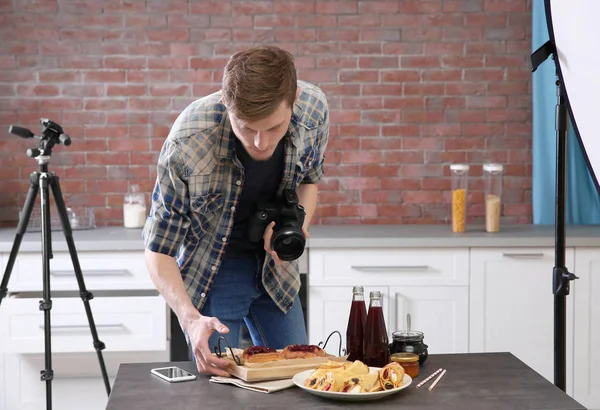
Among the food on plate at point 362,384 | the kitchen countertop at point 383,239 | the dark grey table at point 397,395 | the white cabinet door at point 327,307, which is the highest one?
the kitchen countertop at point 383,239

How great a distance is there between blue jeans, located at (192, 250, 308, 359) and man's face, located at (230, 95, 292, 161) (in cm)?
42

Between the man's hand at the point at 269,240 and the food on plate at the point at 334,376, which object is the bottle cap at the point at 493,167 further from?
the food on plate at the point at 334,376

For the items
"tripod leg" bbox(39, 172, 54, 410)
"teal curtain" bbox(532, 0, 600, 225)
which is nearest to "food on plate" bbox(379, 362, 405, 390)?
"tripod leg" bbox(39, 172, 54, 410)

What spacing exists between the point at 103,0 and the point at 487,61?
184cm

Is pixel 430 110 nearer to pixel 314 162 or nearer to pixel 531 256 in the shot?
pixel 531 256

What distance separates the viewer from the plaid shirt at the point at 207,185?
190 centimetres

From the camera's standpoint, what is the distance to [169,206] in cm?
192

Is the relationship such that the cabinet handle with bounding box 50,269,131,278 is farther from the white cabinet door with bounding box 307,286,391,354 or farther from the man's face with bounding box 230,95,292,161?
the man's face with bounding box 230,95,292,161

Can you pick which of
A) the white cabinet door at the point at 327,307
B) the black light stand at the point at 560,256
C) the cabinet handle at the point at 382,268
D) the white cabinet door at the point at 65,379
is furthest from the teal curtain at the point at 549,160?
the white cabinet door at the point at 65,379

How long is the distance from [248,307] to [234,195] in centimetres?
32

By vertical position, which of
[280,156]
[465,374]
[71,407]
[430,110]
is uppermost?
[430,110]

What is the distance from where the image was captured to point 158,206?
76.3 inches


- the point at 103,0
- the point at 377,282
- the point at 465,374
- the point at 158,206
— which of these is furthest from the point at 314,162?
the point at 103,0

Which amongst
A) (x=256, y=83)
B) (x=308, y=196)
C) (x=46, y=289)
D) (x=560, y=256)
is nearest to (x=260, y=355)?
(x=256, y=83)
